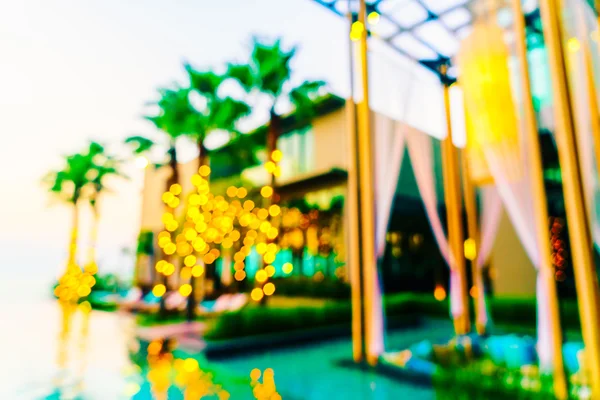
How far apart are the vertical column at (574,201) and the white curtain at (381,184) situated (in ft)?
8.25

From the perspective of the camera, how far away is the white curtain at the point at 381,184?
5.94 metres

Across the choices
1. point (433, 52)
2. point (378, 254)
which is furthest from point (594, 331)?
point (433, 52)

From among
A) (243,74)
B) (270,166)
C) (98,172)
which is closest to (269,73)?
(243,74)

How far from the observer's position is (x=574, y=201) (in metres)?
4.38

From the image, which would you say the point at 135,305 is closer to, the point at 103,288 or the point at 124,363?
the point at 103,288

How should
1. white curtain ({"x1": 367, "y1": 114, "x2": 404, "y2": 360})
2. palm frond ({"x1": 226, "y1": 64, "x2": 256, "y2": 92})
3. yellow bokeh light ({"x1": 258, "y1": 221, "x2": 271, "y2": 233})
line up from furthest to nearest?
palm frond ({"x1": 226, "y1": 64, "x2": 256, "y2": 92})
yellow bokeh light ({"x1": 258, "y1": 221, "x2": 271, "y2": 233})
white curtain ({"x1": 367, "y1": 114, "x2": 404, "y2": 360})

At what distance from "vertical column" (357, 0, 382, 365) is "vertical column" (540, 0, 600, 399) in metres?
2.60

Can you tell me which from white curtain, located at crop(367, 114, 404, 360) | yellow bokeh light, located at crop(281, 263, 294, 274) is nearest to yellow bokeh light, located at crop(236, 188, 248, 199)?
yellow bokeh light, located at crop(281, 263, 294, 274)

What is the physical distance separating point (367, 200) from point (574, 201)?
2.78 m

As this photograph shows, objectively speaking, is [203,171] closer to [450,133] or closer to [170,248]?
[170,248]

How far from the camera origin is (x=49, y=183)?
809 inches

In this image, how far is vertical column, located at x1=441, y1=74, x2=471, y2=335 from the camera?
27.3 feet

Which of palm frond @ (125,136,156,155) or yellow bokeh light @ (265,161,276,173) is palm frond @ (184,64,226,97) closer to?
yellow bokeh light @ (265,161,276,173)

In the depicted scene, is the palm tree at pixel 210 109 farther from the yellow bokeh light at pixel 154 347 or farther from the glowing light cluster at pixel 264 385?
the glowing light cluster at pixel 264 385
